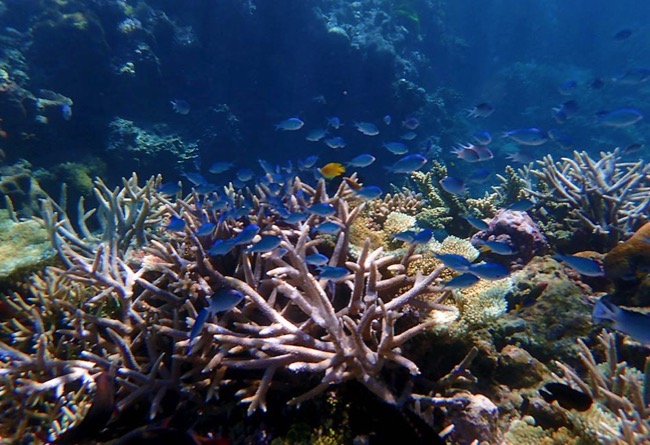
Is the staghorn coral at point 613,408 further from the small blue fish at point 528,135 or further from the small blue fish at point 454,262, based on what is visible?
the small blue fish at point 528,135

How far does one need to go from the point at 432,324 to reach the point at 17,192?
11.3 meters

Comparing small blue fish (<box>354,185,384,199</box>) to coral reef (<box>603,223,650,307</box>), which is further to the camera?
small blue fish (<box>354,185,384,199</box>)

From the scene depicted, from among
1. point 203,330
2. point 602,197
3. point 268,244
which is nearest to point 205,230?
point 268,244

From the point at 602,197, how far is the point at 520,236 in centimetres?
142

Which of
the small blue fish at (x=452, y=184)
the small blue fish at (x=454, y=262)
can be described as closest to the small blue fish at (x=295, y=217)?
the small blue fish at (x=454, y=262)

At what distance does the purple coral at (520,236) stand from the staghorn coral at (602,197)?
0.71 m

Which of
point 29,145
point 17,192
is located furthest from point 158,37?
point 17,192

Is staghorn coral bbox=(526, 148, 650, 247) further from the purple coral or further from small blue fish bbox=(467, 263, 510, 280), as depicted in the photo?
small blue fish bbox=(467, 263, 510, 280)

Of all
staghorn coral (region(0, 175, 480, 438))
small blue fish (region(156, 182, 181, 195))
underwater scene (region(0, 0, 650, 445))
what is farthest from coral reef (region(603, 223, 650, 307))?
small blue fish (region(156, 182, 181, 195))

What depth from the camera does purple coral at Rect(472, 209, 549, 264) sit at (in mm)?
5590

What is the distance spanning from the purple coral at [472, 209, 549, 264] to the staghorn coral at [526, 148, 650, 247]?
0.71 m

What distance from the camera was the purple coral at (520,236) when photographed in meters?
5.59

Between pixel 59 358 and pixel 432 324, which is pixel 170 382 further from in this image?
pixel 432 324

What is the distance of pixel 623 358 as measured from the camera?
12.7 ft
